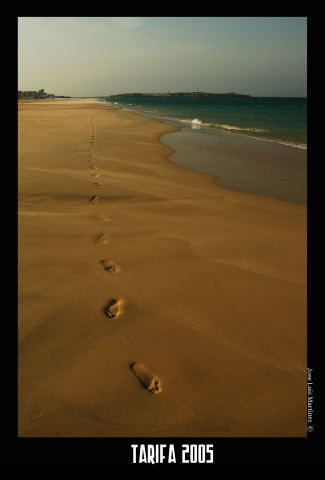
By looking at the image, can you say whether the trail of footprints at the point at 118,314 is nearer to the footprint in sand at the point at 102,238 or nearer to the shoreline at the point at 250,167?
the footprint in sand at the point at 102,238

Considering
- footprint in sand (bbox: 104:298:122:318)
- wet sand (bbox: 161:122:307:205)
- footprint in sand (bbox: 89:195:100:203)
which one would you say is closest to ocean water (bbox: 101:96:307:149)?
wet sand (bbox: 161:122:307:205)

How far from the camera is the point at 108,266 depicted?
3299 millimetres

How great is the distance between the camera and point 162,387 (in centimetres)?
203

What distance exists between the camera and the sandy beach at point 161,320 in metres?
1.88

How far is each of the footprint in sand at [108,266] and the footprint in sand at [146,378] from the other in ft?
4.04

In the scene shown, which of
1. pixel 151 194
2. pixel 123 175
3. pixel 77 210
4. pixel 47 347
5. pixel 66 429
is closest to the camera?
pixel 66 429

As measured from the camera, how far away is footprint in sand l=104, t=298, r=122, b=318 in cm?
260

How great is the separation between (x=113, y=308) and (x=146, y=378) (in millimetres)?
744
